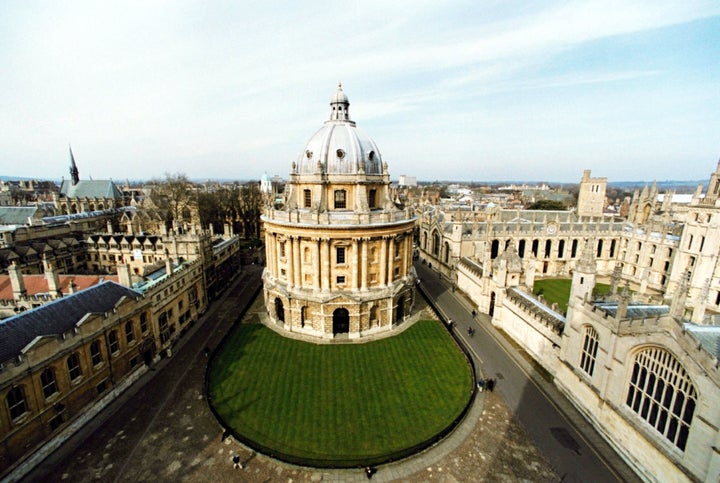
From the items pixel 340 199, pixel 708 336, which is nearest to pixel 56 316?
pixel 340 199

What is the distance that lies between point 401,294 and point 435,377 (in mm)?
9371

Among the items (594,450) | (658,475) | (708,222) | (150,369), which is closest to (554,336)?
(594,450)

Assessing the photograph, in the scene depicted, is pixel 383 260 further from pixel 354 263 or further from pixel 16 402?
pixel 16 402

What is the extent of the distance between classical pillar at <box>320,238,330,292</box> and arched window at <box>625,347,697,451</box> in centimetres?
2185

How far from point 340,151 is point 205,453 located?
80.8ft

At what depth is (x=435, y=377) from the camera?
24.9 m

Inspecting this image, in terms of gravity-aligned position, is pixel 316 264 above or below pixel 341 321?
above

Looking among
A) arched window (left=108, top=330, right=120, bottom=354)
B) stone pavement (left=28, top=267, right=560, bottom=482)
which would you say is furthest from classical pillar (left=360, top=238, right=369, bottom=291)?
arched window (left=108, top=330, right=120, bottom=354)

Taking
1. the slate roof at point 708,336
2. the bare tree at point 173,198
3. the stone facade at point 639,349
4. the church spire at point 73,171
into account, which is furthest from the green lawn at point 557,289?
the church spire at point 73,171

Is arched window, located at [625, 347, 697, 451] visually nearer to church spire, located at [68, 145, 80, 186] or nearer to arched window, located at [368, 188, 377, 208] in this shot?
arched window, located at [368, 188, 377, 208]

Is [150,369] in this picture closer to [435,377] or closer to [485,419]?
[435,377]

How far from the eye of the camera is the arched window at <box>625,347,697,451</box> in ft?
48.3

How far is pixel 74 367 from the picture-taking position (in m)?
19.9

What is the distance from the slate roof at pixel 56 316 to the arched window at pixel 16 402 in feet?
5.76
